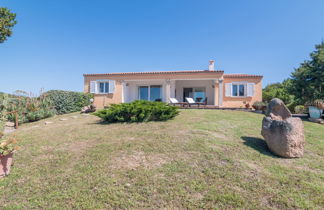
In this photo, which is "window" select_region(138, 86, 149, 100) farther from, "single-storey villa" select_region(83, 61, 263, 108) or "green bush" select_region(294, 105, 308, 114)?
"green bush" select_region(294, 105, 308, 114)

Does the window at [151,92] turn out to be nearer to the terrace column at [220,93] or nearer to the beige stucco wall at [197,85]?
the beige stucco wall at [197,85]

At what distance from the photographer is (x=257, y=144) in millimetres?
4465

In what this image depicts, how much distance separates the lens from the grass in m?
2.15

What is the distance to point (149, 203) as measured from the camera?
2109mm

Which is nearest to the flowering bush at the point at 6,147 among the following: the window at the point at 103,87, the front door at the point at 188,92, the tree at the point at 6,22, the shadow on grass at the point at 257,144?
the shadow on grass at the point at 257,144

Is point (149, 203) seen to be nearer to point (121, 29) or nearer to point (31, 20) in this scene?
point (121, 29)

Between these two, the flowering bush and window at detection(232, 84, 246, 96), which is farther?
window at detection(232, 84, 246, 96)

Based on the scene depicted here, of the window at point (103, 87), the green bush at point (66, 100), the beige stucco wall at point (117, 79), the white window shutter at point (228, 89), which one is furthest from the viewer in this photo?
the window at point (103, 87)

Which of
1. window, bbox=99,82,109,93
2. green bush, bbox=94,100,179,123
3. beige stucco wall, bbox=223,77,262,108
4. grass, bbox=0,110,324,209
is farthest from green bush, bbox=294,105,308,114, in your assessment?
window, bbox=99,82,109,93

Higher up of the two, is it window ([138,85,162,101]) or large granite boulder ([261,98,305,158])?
window ([138,85,162,101])

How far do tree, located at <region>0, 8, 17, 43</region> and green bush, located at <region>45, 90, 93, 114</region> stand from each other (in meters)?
5.64

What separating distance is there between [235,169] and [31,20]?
1988 cm

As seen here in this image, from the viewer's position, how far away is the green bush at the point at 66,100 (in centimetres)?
1152

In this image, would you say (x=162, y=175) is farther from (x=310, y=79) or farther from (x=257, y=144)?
(x=310, y=79)
